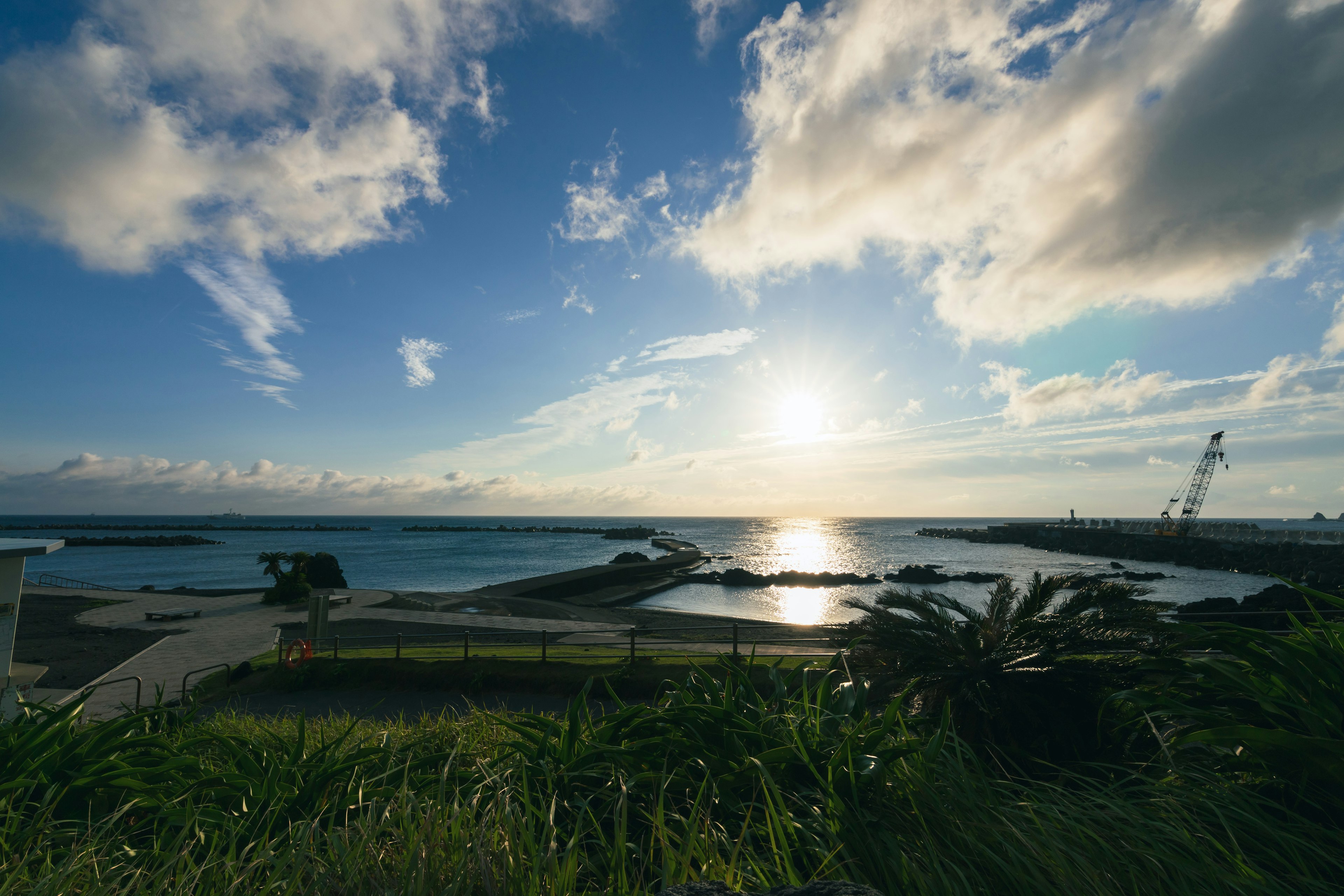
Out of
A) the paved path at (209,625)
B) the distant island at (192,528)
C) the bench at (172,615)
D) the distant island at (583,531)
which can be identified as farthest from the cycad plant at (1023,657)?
the distant island at (192,528)

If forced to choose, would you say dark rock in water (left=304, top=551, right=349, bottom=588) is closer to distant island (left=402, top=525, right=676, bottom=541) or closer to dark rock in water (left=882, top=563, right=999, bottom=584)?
dark rock in water (left=882, top=563, right=999, bottom=584)

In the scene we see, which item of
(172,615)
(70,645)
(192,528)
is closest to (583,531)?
(192,528)

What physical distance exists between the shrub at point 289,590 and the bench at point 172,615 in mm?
2598

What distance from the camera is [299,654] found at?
41.0 feet

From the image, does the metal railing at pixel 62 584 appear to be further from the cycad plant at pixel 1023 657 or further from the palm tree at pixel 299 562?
the cycad plant at pixel 1023 657

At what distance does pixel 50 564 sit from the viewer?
6725 centimetres

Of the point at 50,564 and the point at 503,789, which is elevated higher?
the point at 503,789

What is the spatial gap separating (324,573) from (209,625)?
11187 mm

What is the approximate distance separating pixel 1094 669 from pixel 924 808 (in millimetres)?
2734

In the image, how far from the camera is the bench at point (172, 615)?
65.3ft

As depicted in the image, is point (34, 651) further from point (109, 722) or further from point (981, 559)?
point (981, 559)

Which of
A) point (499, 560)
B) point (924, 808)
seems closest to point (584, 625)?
point (924, 808)

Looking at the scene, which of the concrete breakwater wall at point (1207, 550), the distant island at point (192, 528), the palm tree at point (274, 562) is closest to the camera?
the palm tree at point (274, 562)

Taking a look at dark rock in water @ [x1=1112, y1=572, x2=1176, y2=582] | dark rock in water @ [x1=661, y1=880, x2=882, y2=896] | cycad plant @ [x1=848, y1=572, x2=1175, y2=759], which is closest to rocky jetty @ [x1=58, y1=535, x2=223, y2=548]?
cycad plant @ [x1=848, y1=572, x2=1175, y2=759]
